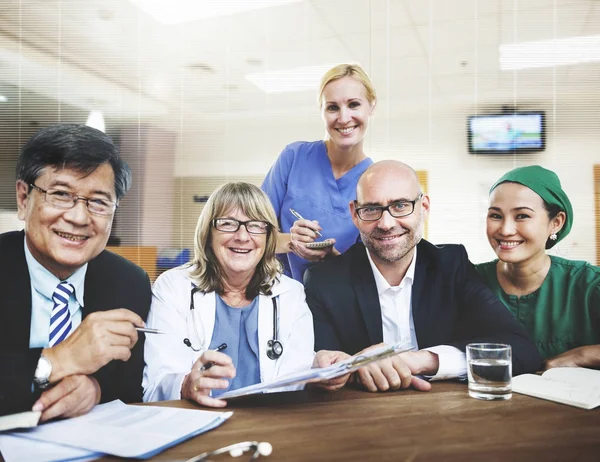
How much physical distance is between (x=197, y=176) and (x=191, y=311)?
130 cm

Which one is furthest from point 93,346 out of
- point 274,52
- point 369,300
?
point 274,52

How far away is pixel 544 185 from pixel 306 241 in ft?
3.40

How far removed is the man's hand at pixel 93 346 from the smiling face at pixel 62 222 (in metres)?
0.48

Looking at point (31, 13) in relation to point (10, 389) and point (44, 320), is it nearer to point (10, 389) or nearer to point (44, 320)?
point (44, 320)

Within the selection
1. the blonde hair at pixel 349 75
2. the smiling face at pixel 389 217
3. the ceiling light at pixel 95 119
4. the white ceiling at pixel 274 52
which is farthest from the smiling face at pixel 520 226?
the ceiling light at pixel 95 119

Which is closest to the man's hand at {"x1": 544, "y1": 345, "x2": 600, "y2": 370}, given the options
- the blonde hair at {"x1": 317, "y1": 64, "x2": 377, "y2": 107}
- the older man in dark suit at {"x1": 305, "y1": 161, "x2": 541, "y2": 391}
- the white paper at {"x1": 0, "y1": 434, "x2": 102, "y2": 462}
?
the older man in dark suit at {"x1": 305, "y1": 161, "x2": 541, "y2": 391}

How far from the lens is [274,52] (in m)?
3.06

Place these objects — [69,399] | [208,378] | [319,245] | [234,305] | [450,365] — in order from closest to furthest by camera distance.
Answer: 1. [69,399]
2. [208,378]
3. [450,365]
4. [234,305]
5. [319,245]

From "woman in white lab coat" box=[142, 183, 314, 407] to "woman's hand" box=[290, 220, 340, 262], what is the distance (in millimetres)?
273

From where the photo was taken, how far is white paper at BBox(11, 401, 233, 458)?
949 mm

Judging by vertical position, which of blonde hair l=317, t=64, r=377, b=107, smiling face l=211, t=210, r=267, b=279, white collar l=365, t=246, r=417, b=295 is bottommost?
white collar l=365, t=246, r=417, b=295

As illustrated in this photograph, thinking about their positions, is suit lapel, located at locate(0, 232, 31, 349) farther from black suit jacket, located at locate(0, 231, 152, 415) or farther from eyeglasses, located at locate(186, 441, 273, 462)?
eyeglasses, located at locate(186, 441, 273, 462)

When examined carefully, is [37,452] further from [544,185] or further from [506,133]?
[506,133]

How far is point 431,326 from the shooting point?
195 centimetres
